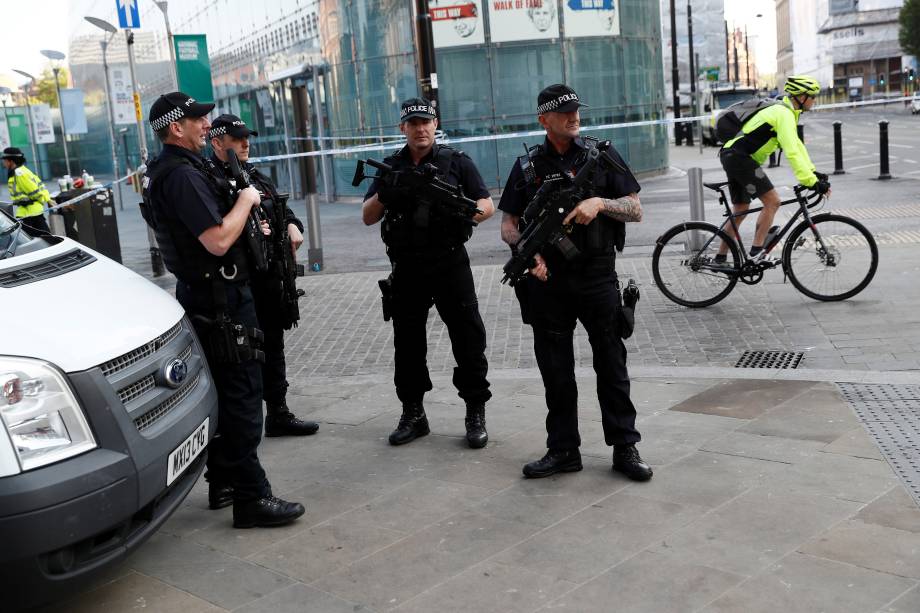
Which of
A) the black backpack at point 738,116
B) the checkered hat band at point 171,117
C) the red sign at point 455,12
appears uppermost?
the red sign at point 455,12

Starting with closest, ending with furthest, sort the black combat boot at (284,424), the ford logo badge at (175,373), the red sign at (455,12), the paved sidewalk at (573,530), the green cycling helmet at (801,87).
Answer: the paved sidewalk at (573,530)
the ford logo badge at (175,373)
the black combat boot at (284,424)
the green cycling helmet at (801,87)
the red sign at (455,12)

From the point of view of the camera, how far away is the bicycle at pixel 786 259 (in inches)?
327

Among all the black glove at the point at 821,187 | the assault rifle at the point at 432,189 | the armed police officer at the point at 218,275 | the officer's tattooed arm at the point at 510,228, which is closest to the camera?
the armed police officer at the point at 218,275

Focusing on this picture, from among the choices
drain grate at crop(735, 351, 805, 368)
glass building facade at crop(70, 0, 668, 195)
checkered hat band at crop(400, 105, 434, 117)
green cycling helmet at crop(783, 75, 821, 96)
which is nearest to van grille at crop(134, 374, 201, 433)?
checkered hat band at crop(400, 105, 434, 117)

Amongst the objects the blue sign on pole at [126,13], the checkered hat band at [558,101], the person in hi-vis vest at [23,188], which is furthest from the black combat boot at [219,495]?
the blue sign on pole at [126,13]

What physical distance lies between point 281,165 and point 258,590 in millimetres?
25185

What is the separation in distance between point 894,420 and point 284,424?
3352 millimetres

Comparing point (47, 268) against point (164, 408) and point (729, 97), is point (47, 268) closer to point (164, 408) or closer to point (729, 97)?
point (164, 408)

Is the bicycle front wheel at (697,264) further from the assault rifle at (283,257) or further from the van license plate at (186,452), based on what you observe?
the van license plate at (186,452)

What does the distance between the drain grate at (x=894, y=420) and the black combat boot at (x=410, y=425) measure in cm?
235

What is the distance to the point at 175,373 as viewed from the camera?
12.5ft

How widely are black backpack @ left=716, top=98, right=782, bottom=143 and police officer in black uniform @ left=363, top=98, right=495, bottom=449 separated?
3854 mm

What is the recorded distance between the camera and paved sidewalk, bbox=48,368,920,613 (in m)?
3.62

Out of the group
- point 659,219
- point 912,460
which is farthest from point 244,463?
point 659,219
